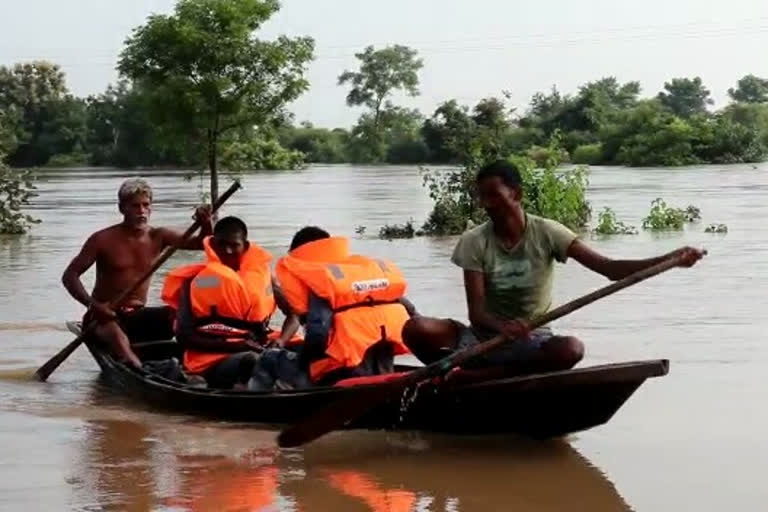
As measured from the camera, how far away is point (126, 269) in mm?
8523

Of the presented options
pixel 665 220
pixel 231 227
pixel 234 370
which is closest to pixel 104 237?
pixel 231 227

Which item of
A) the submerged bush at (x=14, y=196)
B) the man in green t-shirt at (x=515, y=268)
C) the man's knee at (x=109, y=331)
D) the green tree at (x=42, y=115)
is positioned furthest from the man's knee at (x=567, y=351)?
the green tree at (x=42, y=115)

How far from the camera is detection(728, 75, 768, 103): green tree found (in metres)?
92.6

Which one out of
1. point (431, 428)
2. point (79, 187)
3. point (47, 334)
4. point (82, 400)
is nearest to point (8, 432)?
point (82, 400)

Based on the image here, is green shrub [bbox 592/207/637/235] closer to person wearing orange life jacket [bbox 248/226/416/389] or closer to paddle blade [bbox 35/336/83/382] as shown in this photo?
paddle blade [bbox 35/336/83/382]

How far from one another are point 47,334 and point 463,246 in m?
6.28

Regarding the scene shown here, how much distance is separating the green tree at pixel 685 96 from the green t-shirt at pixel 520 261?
81978mm

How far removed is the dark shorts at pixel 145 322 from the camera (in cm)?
866

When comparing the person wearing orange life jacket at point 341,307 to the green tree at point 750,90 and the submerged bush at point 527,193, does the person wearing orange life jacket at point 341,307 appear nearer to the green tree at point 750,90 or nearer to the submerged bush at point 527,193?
the submerged bush at point 527,193

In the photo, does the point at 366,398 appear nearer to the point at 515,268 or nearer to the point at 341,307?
the point at 341,307

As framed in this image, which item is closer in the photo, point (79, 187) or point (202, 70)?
point (202, 70)

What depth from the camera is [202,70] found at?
21.4 meters

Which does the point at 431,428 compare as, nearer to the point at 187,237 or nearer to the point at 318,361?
the point at 318,361

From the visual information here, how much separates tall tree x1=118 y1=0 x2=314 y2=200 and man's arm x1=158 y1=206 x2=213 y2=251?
12238 mm
